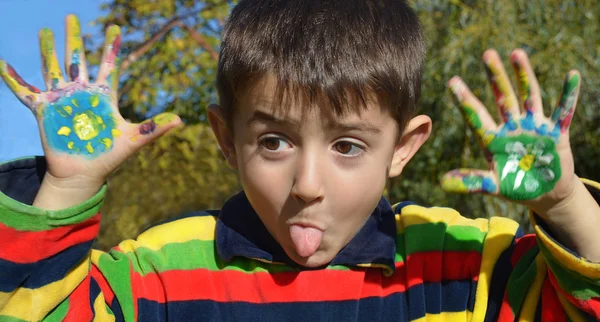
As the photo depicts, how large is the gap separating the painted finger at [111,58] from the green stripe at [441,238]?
2.60ft

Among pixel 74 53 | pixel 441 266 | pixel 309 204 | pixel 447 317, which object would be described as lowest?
Result: pixel 447 317

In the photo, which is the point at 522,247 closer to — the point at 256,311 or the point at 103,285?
the point at 256,311

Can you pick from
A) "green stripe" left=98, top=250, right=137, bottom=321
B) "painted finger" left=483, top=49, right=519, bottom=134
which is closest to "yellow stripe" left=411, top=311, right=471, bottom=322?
"painted finger" left=483, top=49, right=519, bottom=134

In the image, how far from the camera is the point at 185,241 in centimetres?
196

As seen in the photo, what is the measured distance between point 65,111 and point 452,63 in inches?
75.7

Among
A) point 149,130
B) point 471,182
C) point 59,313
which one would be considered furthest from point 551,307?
point 59,313

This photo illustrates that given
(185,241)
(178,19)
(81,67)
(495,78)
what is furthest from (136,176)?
(495,78)

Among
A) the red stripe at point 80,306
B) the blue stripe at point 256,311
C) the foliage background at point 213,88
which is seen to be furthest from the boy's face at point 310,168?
the foliage background at point 213,88

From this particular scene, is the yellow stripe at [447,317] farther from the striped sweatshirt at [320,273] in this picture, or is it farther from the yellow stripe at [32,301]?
the yellow stripe at [32,301]

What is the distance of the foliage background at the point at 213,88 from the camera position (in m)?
3.21

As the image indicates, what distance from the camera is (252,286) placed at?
191 cm

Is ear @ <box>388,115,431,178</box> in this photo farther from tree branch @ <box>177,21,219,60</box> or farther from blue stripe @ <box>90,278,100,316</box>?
tree branch @ <box>177,21,219,60</box>

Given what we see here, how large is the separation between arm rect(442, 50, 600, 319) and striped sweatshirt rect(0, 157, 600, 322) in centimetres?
2

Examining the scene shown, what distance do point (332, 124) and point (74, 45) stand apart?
1.88 feet
